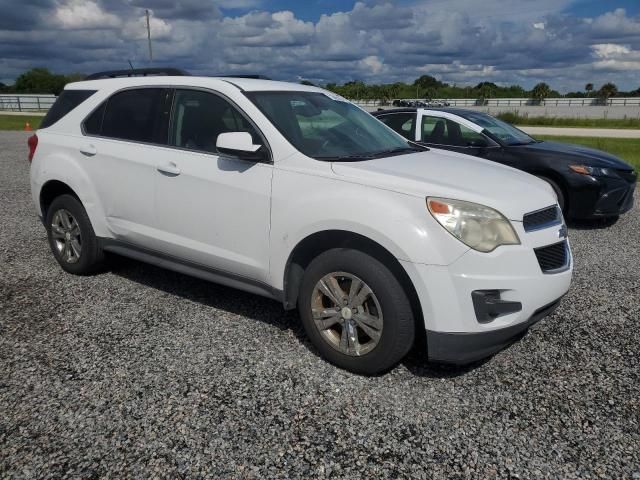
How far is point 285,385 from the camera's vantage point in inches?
128

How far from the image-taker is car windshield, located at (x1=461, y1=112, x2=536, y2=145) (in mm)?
7656

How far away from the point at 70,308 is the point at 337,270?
2472 millimetres

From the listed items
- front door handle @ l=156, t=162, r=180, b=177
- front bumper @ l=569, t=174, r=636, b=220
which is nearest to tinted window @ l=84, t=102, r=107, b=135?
front door handle @ l=156, t=162, r=180, b=177

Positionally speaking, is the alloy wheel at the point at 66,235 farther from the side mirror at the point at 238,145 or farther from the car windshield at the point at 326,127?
the car windshield at the point at 326,127

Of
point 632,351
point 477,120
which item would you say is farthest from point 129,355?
point 477,120

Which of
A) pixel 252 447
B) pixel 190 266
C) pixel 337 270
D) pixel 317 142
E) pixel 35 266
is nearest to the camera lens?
pixel 252 447

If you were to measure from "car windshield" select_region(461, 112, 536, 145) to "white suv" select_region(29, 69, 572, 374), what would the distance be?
12.2 ft

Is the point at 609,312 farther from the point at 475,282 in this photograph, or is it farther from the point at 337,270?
the point at 337,270

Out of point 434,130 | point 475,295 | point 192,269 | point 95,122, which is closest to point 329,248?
point 475,295

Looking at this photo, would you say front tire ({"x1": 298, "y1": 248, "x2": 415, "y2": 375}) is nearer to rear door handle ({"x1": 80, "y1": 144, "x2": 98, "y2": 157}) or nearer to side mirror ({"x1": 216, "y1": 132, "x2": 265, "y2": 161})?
side mirror ({"x1": 216, "y1": 132, "x2": 265, "y2": 161})

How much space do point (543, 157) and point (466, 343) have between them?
200 inches

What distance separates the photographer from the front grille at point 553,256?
311cm

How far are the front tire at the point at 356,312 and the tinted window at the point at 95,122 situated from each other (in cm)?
250

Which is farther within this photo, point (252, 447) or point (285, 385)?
point (285, 385)
